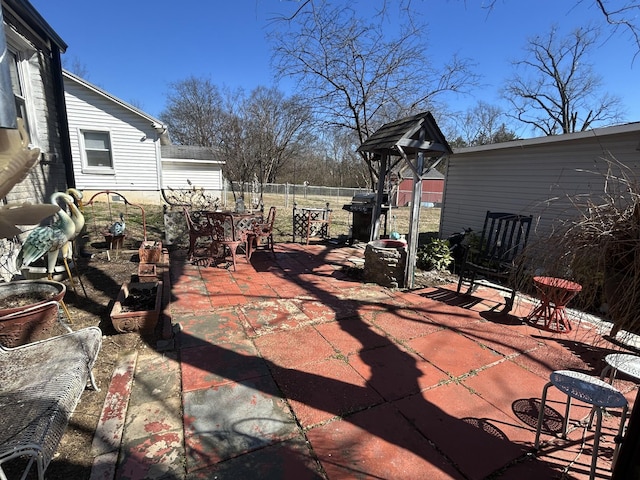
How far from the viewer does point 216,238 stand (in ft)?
18.6


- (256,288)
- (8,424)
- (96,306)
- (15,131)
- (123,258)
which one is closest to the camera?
(15,131)

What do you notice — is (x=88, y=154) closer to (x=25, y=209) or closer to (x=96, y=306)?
(x=96, y=306)

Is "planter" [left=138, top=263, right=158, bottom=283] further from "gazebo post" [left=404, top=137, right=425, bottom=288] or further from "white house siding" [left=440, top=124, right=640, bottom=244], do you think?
"white house siding" [left=440, top=124, right=640, bottom=244]

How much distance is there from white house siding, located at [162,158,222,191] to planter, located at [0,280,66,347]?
1398 cm

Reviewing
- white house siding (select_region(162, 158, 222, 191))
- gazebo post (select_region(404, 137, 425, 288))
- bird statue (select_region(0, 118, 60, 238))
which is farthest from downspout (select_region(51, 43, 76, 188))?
white house siding (select_region(162, 158, 222, 191))

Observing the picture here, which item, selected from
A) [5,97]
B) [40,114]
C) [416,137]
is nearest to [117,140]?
[40,114]

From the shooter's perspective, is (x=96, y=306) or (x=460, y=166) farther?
(x=460, y=166)

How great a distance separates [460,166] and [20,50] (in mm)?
9671

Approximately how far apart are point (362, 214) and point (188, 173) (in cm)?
1190

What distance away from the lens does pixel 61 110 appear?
567 cm

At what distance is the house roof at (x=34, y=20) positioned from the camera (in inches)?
158

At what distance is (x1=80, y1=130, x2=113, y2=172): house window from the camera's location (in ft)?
37.4

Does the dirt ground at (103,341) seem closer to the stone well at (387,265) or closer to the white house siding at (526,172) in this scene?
the stone well at (387,265)

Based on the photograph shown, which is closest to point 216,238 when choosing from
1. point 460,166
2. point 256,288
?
point 256,288
